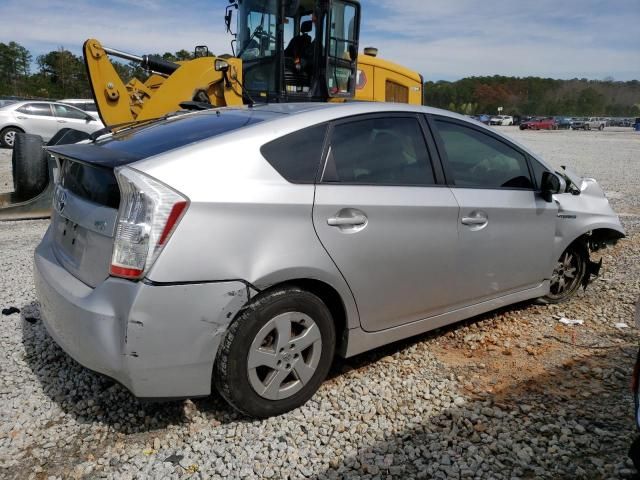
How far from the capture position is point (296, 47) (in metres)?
8.09

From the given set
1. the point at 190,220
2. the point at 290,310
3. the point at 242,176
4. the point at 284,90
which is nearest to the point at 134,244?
the point at 190,220

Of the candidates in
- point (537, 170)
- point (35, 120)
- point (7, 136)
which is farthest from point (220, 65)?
point (7, 136)

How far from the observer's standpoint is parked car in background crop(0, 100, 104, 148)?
16.0m

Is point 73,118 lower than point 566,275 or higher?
higher

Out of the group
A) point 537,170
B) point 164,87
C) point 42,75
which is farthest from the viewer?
point 42,75

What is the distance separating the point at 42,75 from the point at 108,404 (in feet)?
210

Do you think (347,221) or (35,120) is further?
(35,120)

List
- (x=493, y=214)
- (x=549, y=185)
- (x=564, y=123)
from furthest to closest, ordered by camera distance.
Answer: (x=564, y=123) → (x=549, y=185) → (x=493, y=214)

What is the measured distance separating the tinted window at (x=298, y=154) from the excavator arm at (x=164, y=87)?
5273 millimetres

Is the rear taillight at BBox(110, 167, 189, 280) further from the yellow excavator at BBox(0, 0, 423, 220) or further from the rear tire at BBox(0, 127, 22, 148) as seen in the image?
the rear tire at BBox(0, 127, 22, 148)

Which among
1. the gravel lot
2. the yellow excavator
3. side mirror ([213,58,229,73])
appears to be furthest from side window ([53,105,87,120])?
the gravel lot

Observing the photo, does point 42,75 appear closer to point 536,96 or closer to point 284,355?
point 284,355

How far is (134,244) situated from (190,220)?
27 centimetres

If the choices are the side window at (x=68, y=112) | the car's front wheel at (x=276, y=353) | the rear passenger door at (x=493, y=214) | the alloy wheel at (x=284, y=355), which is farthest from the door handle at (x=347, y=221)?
the side window at (x=68, y=112)
